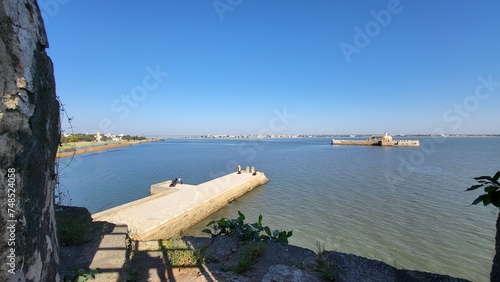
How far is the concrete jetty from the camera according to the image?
10.4m

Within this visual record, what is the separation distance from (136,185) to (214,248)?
20.5 m

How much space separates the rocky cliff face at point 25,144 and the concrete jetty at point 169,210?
5.58 meters

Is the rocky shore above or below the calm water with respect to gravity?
above

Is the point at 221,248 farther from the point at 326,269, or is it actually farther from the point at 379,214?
the point at 379,214

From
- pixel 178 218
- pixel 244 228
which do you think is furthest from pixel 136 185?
pixel 244 228

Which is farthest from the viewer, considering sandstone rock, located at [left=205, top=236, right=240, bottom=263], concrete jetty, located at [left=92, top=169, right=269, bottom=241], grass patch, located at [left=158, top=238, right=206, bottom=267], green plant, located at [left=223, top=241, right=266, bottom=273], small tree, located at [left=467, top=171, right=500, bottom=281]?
concrete jetty, located at [left=92, top=169, right=269, bottom=241]

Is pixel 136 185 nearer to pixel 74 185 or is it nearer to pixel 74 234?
pixel 74 185

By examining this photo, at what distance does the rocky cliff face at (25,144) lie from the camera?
166 centimetres

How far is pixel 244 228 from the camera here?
17.7 ft

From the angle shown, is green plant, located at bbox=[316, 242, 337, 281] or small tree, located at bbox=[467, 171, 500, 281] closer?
small tree, located at bbox=[467, 171, 500, 281]

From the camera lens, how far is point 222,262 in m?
4.33

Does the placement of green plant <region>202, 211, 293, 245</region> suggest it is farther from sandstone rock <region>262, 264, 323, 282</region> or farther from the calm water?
the calm water

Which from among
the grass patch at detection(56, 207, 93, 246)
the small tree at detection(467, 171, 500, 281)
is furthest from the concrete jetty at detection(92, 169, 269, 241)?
the small tree at detection(467, 171, 500, 281)

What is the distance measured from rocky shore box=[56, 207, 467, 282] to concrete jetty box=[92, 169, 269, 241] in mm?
3102
